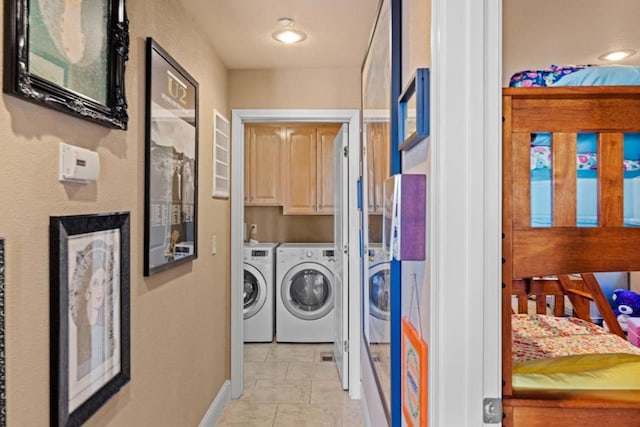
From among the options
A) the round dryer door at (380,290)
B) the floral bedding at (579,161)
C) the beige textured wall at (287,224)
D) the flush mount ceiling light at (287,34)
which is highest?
the flush mount ceiling light at (287,34)

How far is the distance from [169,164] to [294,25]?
1.08 m

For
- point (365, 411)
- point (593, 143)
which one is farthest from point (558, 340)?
point (365, 411)

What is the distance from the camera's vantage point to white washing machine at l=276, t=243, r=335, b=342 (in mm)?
4578

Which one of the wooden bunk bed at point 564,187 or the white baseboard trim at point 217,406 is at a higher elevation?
the wooden bunk bed at point 564,187

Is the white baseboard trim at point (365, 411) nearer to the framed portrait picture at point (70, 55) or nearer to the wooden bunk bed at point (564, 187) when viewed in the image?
the wooden bunk bed at point (564, 187)

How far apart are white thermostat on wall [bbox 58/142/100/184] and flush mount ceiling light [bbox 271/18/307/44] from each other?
144 cm

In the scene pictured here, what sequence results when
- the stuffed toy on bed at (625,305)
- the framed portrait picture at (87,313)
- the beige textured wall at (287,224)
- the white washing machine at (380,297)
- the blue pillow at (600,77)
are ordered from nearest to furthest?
1. the blue pillow at (600,77)
2. the framed portrait picture at (87,313)
3. the white washing machine at (380,297)
4. the stuffed toy on bed at (625,305)
5. the beige textured wall at (287,224)

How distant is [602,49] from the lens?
2.31 meters

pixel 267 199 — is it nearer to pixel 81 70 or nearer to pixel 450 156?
pixel 81 70

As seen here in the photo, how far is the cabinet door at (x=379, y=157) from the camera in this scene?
70.9 inches

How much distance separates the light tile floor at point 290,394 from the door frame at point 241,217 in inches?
6.7

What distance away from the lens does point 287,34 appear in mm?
2629

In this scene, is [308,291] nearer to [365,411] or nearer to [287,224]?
[287,224]

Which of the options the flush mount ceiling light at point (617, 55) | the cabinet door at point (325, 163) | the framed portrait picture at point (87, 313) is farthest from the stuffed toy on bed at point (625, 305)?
the cabinet door at point (325, 163)
